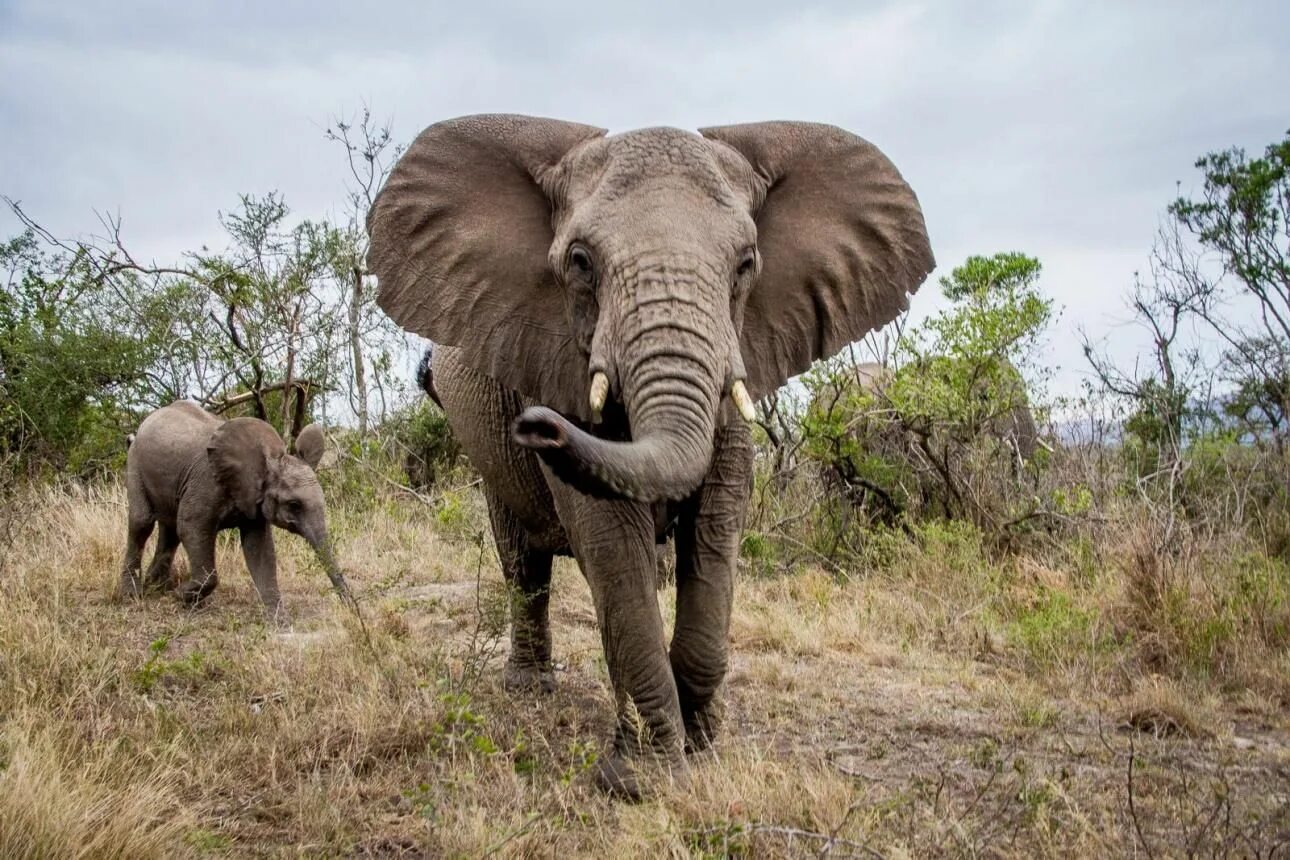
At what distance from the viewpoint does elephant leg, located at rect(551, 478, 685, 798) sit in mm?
4633

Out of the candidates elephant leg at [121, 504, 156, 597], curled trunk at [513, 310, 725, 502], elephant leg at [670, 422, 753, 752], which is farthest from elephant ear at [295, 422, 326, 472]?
curled trunk at [513, 310, 725, 502]

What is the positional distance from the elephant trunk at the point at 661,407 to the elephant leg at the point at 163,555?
6503mm

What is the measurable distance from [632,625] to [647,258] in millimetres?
1388

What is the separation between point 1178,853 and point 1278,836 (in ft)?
1.03

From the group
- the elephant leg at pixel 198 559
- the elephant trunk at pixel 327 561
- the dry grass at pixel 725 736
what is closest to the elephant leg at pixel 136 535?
the dry grass at pixel 725 736

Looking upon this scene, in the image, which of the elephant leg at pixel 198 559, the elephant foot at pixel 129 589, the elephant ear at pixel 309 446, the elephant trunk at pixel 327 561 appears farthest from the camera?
the elephant ear at pixel 309 446

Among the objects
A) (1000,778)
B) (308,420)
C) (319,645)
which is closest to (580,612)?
(319,645)

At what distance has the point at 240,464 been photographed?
888cm

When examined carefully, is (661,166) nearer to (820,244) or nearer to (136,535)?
(820,244)

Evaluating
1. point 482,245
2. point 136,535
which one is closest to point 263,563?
point 136,535

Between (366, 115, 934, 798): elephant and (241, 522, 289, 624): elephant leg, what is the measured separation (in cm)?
346

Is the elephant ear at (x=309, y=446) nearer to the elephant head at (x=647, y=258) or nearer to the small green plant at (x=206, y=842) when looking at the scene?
the elephant head at (x=647, y=258)

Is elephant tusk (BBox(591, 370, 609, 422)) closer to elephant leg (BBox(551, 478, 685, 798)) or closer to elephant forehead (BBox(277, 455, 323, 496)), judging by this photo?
elephant leg (BBox(551, 478, 685, 798))

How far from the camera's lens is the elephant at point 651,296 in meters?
4.21
